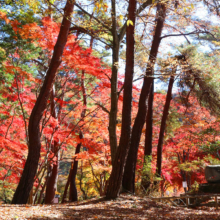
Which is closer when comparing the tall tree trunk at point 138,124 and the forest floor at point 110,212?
the forest floor at point 110,212

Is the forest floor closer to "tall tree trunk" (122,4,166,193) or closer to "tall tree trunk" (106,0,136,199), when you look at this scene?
"tall tree trunk" (106,0,136,199)

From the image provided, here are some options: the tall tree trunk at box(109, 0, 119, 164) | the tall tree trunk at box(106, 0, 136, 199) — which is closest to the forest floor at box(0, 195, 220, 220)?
the tall tree trunk at box(106, 0, 136, 199)

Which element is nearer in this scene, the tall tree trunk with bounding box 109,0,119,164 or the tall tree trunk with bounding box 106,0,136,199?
the tall tree trunk with bounding box 106,0,136,199

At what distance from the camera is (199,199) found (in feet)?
26.2

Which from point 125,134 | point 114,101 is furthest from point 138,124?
point 125,134

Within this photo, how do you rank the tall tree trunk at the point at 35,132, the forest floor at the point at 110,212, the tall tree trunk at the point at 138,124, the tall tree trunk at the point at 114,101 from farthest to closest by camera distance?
the tall tree trunk at the point at 138,124
the tall tree trunk at the point at 114,101
the tall tree trunk at the point at 35,132
the forest floor at the point at 110,212

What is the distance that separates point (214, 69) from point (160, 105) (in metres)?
6.38

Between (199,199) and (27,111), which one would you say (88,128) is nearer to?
(27,111)

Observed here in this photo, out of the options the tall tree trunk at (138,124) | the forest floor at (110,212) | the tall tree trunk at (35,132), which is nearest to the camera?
the forest floor at (110,212)

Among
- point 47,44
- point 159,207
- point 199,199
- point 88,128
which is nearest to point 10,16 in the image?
point 47,44

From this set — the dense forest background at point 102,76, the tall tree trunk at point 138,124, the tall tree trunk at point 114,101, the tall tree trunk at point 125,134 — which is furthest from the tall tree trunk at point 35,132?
the tall tree trunk at point 138,124

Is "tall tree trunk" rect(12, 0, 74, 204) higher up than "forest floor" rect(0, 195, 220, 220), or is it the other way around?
"tall tree trunk" rect(12, 0, 74, 204)

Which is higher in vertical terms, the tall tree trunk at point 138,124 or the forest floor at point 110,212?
the tall tree trunk at point 138,124

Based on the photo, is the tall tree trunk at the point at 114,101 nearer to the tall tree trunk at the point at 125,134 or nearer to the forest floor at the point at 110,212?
the tall tree trunk at the point at 125,134
